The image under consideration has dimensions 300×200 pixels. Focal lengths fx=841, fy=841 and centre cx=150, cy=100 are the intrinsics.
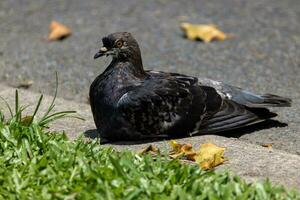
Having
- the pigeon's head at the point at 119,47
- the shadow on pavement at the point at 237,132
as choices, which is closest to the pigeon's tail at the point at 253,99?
the shadow on pavement at the point at 237,132

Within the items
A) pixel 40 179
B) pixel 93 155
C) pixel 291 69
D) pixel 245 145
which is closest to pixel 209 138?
pixel 245 145

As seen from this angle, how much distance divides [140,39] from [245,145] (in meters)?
3.97

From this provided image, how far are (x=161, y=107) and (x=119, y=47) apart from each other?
2.11ft

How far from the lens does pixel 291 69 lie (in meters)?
9.02

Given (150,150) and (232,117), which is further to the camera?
(232,117)

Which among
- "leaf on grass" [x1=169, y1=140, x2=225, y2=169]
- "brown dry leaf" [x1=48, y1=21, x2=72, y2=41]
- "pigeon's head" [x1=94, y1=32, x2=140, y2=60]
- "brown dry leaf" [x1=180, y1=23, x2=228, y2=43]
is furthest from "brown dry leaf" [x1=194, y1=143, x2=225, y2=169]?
"brown dry leaf" [x1=48, y1=21, x2=72, y2=41]

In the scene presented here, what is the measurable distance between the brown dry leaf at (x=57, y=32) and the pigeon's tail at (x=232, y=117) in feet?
11.9

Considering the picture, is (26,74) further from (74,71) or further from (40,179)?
(40,179)

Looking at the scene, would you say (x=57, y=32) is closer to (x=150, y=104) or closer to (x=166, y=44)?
(x=166, y=44)

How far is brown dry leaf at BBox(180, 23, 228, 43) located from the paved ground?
0.37 ft

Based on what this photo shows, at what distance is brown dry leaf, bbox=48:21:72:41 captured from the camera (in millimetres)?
10242

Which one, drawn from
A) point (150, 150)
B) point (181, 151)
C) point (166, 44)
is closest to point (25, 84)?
point (166, 44)

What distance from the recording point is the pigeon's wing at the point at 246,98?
7.30 metres

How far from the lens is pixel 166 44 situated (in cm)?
1003
